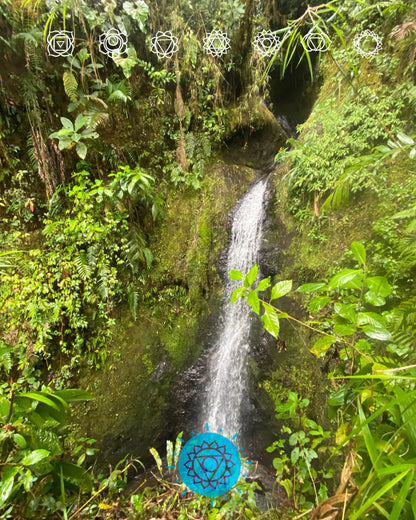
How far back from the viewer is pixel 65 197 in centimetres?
398

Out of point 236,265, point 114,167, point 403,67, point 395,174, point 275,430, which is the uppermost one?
point 403,67

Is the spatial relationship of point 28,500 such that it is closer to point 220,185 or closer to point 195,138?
point 220,185

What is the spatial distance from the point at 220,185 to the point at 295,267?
2.52m

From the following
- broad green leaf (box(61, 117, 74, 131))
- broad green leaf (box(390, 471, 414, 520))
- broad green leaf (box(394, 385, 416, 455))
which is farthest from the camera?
broad green leaf (box(61, 117, 74, 131))

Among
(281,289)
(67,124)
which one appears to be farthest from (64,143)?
(281,289)

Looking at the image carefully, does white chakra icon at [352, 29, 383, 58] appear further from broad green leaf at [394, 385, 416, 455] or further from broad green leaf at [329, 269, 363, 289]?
broad green leaf at [394, 385, 416, 455]

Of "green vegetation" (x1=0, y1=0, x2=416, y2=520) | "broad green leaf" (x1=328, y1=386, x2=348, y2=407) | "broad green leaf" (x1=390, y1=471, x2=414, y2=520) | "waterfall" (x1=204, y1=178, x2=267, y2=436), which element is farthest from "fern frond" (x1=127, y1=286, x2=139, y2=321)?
"broad green leaf" (x1=390, y1=471, x2=414, y2=520)

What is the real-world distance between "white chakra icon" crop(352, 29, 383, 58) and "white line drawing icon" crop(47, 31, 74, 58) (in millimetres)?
4618

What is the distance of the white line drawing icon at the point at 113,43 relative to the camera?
3941 mm

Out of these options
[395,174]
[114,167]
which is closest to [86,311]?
[114,167]

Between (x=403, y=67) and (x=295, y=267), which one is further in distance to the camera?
(x=295, y=267)

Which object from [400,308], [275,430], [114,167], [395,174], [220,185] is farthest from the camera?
[220,185]

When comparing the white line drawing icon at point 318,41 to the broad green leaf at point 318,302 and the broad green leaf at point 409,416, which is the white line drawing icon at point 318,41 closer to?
the broad green leaf at point 318,302

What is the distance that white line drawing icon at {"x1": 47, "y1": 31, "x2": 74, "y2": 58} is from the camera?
3674 mm
